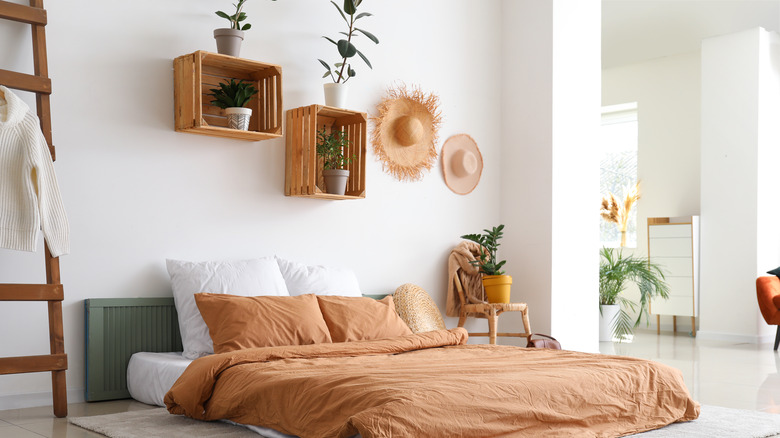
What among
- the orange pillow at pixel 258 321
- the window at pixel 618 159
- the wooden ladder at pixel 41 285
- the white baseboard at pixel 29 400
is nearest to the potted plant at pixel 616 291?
the window at pixel 618 159

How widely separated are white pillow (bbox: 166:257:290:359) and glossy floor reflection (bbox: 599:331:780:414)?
2.44 meters

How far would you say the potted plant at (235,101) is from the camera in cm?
416

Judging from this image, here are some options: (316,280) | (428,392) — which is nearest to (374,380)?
(428,392)

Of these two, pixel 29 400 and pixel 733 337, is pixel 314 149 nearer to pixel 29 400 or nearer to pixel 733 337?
pixel 29 400

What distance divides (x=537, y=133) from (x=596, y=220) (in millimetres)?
849

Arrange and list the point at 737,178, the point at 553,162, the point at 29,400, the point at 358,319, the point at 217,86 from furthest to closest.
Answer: the point at 737,178 < the point at 553,162 < the point at 217,86 < the point at 358,319 < the point at 29,400

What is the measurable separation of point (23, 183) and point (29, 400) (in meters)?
1.06

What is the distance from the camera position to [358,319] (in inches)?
158

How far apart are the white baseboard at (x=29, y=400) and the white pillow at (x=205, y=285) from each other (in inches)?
22.8

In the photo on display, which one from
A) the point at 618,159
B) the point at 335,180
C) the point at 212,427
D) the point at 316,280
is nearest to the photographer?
the point at 212,427

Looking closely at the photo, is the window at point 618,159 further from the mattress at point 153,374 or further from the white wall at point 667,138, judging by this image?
the mattress at point 153,374

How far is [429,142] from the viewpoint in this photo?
214 inches

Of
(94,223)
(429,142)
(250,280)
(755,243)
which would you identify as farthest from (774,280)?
(94,223)

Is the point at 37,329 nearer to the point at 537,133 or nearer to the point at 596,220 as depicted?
the point at 537,133
